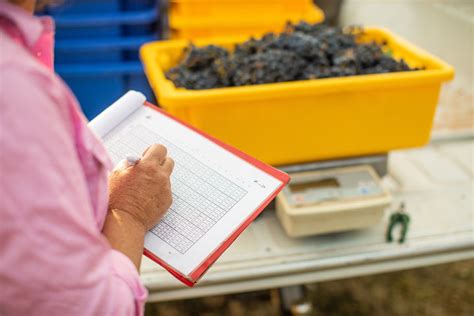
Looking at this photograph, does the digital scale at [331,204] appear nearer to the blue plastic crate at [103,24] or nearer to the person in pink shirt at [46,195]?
the person in pink shirt at [46,195]

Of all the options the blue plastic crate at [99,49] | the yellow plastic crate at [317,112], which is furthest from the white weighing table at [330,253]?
the blue plastic crate at [99,49]

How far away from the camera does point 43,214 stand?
0.39 meters

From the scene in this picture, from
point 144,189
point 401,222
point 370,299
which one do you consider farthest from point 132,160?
point 370,299

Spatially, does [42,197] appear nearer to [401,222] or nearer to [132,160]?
[132,160]

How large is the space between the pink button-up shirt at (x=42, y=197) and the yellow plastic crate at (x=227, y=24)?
113 cm

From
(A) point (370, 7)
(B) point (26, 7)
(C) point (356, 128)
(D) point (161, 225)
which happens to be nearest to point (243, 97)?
(C) point (356, 128)

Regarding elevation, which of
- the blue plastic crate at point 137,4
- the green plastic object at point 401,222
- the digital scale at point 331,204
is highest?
the blue plastic crate at point 137,4

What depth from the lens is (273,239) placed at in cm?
108

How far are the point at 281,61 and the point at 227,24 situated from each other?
53 cm

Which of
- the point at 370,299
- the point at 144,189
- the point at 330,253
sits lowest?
the point at 370,299

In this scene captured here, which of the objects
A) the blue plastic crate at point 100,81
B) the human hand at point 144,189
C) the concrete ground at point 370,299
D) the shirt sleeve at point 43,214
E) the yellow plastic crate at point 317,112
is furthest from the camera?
the blue plastic crate at point 100,81

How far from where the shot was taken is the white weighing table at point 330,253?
3.31 feet

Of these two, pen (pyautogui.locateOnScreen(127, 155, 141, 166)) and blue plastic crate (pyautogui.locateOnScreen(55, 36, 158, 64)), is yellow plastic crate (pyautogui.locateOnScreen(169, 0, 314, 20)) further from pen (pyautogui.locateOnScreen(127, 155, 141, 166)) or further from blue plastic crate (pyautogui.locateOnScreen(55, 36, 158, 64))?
pen (pyautogui.locateOnScreen(127, 155, 141, 166))

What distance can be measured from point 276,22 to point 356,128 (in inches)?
26.0
